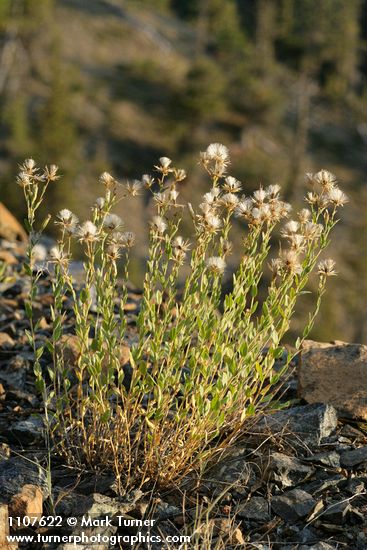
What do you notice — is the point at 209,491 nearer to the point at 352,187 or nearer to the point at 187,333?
the point at 187,333

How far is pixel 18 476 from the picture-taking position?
3.24 m

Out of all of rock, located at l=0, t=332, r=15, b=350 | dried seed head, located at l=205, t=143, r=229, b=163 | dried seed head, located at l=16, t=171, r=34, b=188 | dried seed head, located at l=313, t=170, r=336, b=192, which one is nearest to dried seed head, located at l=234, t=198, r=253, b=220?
dried seed head, located at l=205, t=143, r=229, b=163

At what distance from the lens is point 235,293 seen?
130 inches

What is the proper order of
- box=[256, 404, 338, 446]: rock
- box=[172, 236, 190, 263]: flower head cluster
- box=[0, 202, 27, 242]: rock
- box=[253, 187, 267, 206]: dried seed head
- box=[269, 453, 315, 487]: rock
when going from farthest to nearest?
box=[0, 202, 27, 242]: rock < box=[256, 404, 338, 446]: rock < box=[269, 453, 315, 487]: rock < box=[253, 187, 267, 206]: dried seed head < box=[172, 236, 190, 263]: flower head cluster

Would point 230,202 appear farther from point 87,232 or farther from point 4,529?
point 4,529

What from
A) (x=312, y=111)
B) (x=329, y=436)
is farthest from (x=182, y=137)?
(x=329, y=436)

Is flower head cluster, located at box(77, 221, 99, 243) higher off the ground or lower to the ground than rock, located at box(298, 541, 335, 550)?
higher

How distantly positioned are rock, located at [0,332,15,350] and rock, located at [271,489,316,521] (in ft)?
7.57

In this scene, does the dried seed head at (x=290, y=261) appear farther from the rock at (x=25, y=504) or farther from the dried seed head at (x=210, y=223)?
the rock at (x=25, y=504)

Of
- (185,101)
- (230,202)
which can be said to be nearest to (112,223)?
(230,202)

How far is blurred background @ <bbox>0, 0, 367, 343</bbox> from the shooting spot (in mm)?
38938

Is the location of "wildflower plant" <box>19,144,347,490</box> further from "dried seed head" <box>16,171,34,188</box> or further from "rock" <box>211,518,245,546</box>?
"rock" <box>211,518,245,546</box>

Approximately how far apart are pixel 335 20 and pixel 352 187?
1088 centimetres

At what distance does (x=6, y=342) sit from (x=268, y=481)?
2.27 meters
